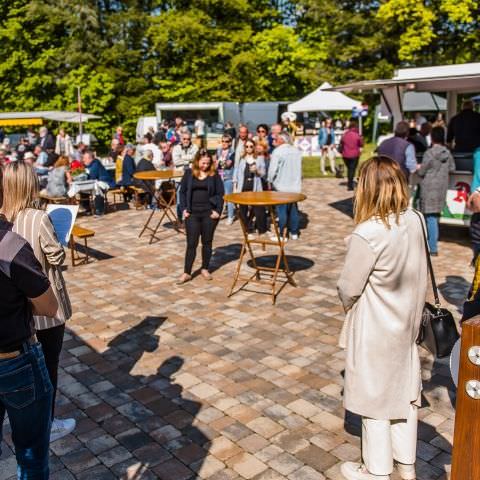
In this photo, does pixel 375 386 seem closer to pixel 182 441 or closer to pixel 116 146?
pixel 182 441

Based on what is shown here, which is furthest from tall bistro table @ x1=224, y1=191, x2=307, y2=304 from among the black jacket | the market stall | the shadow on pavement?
the market stall

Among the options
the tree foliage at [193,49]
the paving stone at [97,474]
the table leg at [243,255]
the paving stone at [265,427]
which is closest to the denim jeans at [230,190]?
the table leg at [243,255]

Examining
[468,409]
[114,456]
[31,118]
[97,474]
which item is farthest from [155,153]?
[468,409]

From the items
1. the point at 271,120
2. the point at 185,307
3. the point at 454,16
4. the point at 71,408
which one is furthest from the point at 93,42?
Answer: the point at 71,408

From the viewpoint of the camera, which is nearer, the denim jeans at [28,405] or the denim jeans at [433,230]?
the denim jeans at [28,405]

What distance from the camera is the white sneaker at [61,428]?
3.84 meters

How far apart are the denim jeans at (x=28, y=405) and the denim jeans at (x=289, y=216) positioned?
6.59 m

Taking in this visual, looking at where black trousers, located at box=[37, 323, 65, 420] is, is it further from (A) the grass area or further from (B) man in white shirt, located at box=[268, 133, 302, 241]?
(A) the grass area

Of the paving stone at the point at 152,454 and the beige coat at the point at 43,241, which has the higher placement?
the beige coat at the point at 43,241

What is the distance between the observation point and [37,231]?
3396 millimetres

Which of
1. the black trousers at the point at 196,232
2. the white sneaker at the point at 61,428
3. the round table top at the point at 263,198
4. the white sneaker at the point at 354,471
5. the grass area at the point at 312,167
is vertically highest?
the round table top at the point at 263,198

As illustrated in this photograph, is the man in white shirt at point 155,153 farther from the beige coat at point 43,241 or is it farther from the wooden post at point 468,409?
the wooden post at point 468,409

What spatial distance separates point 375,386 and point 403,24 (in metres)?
33.2

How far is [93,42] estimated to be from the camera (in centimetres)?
3212
